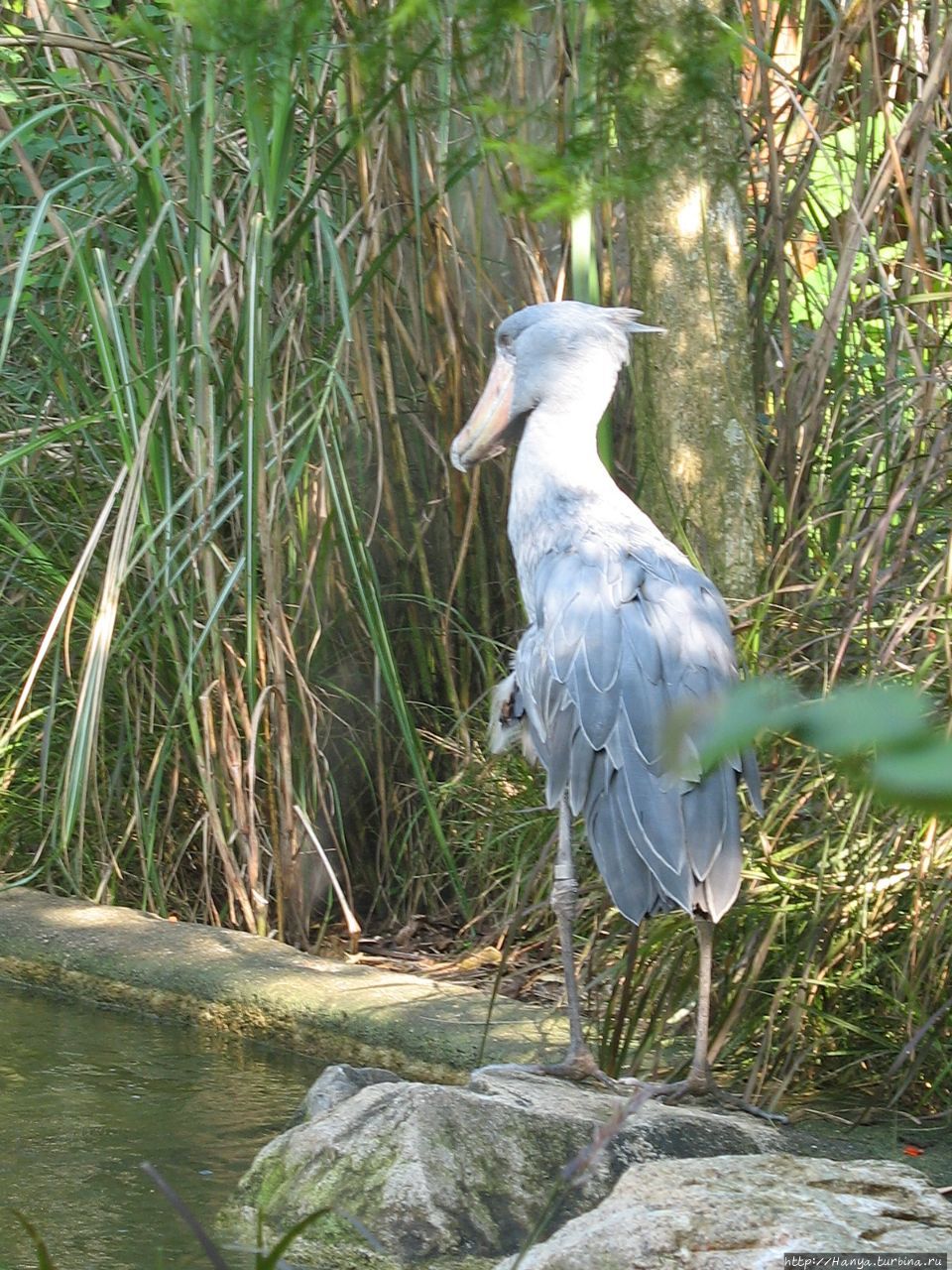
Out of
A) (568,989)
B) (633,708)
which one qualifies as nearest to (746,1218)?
(568,989)

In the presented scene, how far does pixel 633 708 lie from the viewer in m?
2.76

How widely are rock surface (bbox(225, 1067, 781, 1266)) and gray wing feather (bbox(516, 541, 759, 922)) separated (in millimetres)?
385

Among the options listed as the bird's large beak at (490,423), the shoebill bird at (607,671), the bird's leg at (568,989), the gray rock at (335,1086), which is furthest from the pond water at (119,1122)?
the bird's large beak at (490,423)

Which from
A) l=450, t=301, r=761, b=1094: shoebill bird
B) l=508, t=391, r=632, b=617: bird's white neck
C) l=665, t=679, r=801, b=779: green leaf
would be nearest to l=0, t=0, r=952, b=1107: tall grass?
l=450, t=301, r=761, b=1094: shoebill bird

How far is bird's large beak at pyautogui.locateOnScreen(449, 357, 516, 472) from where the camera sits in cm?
346

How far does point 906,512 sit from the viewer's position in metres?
3.23

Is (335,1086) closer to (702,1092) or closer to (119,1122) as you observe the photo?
(119,1122)

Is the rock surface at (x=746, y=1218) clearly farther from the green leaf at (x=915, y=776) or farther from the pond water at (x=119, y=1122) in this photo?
the green leaf at (x=915, y=776)

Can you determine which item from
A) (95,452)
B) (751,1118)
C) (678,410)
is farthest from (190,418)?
(751,1118)

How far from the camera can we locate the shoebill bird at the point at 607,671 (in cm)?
264

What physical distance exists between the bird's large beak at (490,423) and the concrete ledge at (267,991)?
3.66 feet

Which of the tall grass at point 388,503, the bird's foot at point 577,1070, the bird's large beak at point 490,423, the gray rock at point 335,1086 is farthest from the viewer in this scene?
the bird's large beak at point 490,423

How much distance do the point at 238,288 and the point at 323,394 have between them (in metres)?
0.40

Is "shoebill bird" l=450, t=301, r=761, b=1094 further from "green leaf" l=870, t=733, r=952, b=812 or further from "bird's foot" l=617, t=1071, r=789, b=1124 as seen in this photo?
"green leaf" l=870, t=733, r=952, b=812
